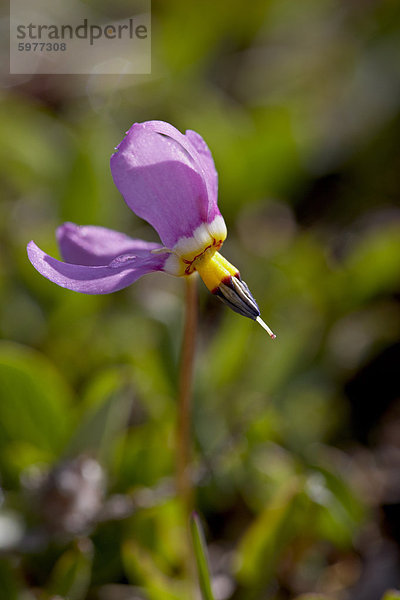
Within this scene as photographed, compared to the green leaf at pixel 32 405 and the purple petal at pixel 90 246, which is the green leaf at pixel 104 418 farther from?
the purple petal at pixel 90 246

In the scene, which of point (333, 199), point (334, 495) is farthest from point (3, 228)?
point (334, 495)

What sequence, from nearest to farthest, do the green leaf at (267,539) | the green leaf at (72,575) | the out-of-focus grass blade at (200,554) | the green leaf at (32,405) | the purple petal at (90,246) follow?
the out-of-focus grass blade at (200,554) → the purple petal at (90,246) → the green leaf at (72,575) → the green leaf at (267,539) → the green leaf at (32,405)

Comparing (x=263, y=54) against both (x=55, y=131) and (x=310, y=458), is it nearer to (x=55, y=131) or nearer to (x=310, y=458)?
(x=55, y=131)

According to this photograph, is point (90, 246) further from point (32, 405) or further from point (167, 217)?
point (32, 405)

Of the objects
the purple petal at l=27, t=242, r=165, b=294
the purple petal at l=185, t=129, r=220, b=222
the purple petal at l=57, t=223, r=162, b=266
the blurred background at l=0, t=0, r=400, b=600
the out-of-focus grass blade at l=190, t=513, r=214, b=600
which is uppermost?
the purple petal at l=185, t=129, r=220, b=222

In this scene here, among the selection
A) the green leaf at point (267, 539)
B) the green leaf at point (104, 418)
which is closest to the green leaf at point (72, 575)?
the green leaf at point (104, 418)

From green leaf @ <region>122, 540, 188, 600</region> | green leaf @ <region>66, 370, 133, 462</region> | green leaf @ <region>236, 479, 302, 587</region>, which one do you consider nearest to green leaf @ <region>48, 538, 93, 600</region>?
green leaf @ <region>122, 540, 188, 600</region>

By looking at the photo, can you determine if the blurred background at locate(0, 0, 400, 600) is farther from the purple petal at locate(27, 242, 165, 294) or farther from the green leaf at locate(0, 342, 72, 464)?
the purple petal at locate(27, 242, 165, 294)
